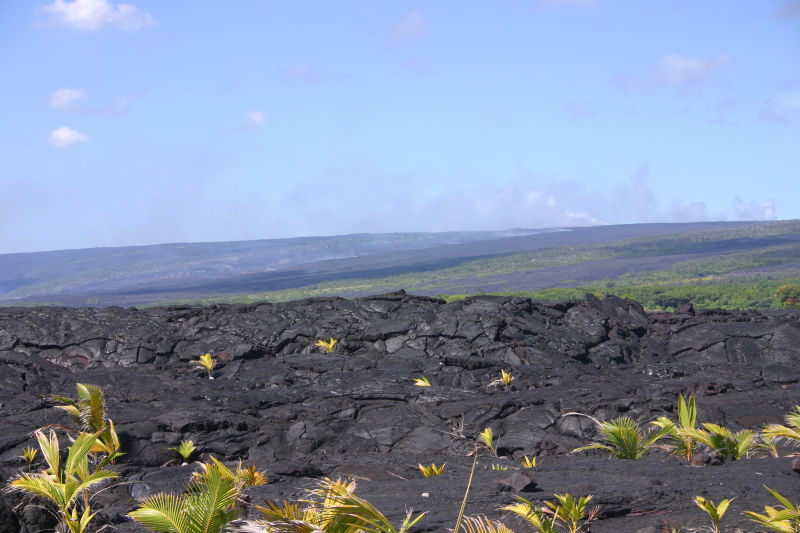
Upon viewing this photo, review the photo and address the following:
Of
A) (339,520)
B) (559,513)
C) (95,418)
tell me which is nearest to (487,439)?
(559,513)

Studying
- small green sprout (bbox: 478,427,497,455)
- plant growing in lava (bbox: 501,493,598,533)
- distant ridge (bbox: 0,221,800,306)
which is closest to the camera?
plant growing in lava (bbox: 501,493,598,533)

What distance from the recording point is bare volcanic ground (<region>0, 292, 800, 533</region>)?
10.3m

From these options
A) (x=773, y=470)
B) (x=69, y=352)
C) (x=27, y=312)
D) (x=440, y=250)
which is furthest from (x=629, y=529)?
(x=440, y=250)

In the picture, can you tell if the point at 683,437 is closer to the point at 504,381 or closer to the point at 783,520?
the point at 783,520

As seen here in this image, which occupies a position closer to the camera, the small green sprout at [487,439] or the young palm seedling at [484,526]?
the young palm seedling at [484,526]

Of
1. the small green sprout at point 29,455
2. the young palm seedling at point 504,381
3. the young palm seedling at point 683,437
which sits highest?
the small green sprout at point 29,455

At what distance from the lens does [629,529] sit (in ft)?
28.3

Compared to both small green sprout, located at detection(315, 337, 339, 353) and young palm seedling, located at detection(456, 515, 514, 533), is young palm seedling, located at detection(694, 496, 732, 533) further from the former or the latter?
small green sprout, located at detection(315, 337, 339, 353)

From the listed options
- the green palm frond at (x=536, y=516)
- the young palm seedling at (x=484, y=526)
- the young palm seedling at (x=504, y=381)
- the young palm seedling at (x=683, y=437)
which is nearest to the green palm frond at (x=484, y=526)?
the young palm seedling at (x=484, y=526)

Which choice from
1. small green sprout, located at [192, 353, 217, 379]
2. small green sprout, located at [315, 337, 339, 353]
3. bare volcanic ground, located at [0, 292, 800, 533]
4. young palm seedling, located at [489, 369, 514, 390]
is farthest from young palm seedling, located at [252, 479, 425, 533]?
small green sprout, located at [315, 337, 339, 353]

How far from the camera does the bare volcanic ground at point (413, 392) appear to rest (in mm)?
10297

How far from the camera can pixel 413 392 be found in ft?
67.2

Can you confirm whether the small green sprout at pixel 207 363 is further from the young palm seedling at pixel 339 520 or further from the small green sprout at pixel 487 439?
the young palm seedling at pixel 339 520

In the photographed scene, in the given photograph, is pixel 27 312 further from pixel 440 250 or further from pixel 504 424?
pixel 440 250
